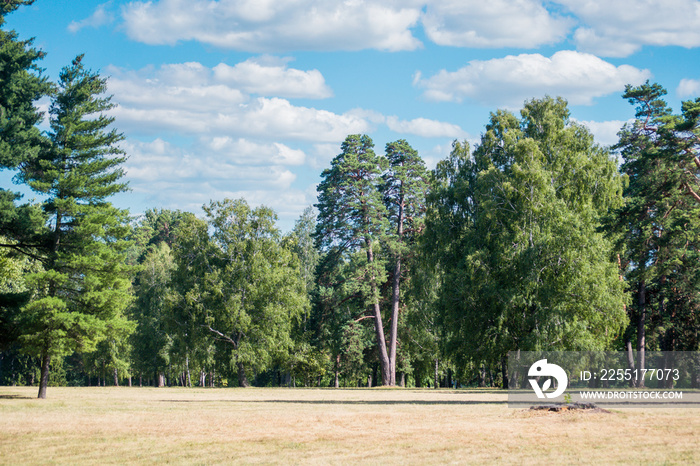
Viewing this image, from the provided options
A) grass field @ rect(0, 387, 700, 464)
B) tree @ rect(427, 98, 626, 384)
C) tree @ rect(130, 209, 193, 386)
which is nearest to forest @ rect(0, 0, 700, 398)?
tree @ rect(427, 98, 626, 384)

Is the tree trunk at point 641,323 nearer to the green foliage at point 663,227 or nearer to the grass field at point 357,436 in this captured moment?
the green foliage at point 663,227

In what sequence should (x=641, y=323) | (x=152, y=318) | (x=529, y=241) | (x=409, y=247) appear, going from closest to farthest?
(x=529, y=241), (x=641, y=323), (x=409, y=247), (x=152, y=318)

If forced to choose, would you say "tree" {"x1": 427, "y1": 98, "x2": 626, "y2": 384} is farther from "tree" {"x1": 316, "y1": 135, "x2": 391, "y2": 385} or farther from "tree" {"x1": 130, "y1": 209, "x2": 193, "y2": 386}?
"tree" {"x1": 130, "y1": 209, "x2": 193, "y2": 386}

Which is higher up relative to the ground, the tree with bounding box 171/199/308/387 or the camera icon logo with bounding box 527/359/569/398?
the tree with bounding box 171/199/308/387

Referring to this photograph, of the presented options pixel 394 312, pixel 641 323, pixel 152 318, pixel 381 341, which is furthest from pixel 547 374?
pixel 152 318

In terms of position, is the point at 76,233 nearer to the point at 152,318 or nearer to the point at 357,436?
the point at 357,436

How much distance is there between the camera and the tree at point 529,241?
2716cm

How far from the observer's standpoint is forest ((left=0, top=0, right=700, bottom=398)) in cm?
2839

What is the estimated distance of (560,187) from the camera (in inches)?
1209

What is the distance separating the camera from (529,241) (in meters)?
28.2

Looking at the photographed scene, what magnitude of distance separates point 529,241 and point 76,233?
22.2 m

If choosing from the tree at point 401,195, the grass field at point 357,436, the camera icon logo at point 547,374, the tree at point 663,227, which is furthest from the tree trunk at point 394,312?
the grass field at point 357,436

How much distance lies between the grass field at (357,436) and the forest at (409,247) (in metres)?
6.17

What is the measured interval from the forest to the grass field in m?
6.17
